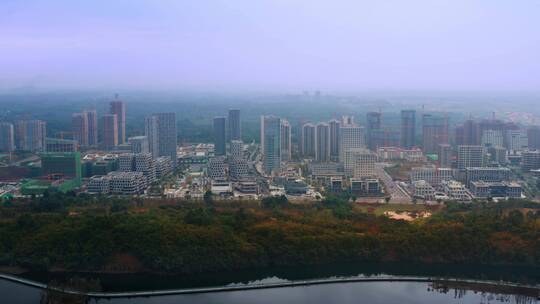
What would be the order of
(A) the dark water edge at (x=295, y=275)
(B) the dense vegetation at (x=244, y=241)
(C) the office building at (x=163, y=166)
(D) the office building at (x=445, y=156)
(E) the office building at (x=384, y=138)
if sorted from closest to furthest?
(A) the dark water edge at (x=295, y=275), (B) the dense vegetation at (x=244, y=241), (C) the office building at (x=163, y=166), (D) the office building at (x=445, y=156), (E) the office building at (x=384, y=138)

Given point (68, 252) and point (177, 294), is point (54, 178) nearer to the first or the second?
point (68, 252)

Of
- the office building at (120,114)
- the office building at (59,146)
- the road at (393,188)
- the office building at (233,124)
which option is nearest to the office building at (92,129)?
the office building at (120,114)

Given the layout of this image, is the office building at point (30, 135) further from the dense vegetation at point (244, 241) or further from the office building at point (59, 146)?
the dense vegetation at point (244, 241)

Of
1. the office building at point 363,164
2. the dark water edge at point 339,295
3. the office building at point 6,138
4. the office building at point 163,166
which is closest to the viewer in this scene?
the dark water edge at point 339,295

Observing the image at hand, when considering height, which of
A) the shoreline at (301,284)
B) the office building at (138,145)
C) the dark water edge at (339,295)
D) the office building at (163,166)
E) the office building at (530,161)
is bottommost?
the dark water edge at (339,295)

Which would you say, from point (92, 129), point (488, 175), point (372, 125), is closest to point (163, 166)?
point (92, 129)

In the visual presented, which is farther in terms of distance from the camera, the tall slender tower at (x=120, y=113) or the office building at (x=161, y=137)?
the tall slender tower at (x=120, y=113)

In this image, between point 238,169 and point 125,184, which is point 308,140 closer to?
point 238,169
